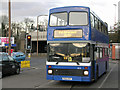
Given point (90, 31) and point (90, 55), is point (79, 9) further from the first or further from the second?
point (90, 55)

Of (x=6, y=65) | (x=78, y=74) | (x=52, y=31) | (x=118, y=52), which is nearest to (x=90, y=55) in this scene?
(x=78, y=74)

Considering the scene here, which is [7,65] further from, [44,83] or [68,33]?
[68,33]

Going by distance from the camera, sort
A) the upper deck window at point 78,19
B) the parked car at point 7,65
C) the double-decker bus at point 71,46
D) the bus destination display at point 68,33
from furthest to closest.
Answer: the parked car at point 7,65
the upper deck window at point 78,19
the bus destination display at point 68,33
the double-decker bus at point 71,46

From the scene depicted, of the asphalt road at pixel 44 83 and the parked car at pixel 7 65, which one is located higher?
the parked car at pixel 7 65

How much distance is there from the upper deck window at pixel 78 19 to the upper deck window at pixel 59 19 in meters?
0.33

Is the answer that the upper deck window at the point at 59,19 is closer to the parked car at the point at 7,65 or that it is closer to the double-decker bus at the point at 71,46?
the double-decker bus at the point at 71,46

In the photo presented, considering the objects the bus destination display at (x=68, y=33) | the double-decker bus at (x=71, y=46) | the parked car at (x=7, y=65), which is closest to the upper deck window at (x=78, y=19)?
the double-decker bus at (x=71, y=46)

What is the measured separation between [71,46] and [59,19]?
1559mm

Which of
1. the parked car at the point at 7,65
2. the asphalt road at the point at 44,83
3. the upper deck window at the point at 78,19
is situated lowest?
the asphalt road at the point at 44,83

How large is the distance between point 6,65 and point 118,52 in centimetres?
3106

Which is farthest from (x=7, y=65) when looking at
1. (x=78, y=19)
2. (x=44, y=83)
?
(x=78, y=19)

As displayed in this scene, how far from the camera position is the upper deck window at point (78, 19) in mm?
11227

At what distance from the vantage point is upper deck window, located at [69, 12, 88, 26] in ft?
36.8

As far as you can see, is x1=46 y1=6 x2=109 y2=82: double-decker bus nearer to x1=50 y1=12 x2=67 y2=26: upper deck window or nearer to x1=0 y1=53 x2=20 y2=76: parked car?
x1=50 y1=12 x2=67 y2=26: upper deck window
